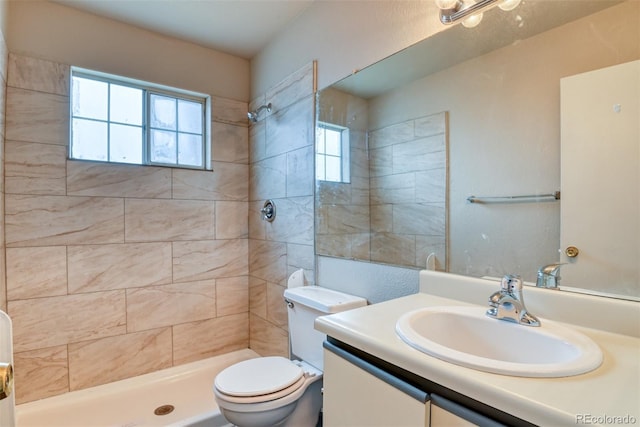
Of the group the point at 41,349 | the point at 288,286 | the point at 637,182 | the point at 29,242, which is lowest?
the point at 41,349

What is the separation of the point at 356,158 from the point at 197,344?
1769mm

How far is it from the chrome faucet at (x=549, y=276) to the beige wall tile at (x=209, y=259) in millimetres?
2040

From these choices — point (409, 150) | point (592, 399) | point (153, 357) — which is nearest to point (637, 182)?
point (592, 399)

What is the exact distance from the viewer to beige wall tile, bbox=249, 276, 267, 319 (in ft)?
7.90

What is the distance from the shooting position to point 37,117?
6.25ft

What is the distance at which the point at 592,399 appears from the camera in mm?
570

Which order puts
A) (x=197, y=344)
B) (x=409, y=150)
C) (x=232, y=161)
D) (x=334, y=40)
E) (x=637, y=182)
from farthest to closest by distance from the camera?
1. (x=232, y=161)
2. (x=197, y=344)
3. (x=334, y=40)
4. (x=409, y=150)
5. (x=637, y=182)

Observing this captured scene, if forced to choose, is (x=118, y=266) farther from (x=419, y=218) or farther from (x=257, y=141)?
(x=419, y=218)

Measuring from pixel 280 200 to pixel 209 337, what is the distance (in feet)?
3.86

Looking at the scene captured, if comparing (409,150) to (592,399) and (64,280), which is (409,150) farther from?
(64,280)

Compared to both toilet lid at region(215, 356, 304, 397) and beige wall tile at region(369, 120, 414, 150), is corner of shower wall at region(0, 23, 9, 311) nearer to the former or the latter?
toilet lid at region(215, 356, 304, 397)

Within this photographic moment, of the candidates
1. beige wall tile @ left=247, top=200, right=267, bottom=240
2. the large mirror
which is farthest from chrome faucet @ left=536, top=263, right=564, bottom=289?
beige wall tile @ left=247, top=200, right=267, bottom=240

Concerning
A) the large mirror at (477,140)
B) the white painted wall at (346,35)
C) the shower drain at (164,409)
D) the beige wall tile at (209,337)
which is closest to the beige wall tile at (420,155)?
the large mirror at (477,140)

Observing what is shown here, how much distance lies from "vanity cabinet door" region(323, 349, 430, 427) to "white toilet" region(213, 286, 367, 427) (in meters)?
0.45
